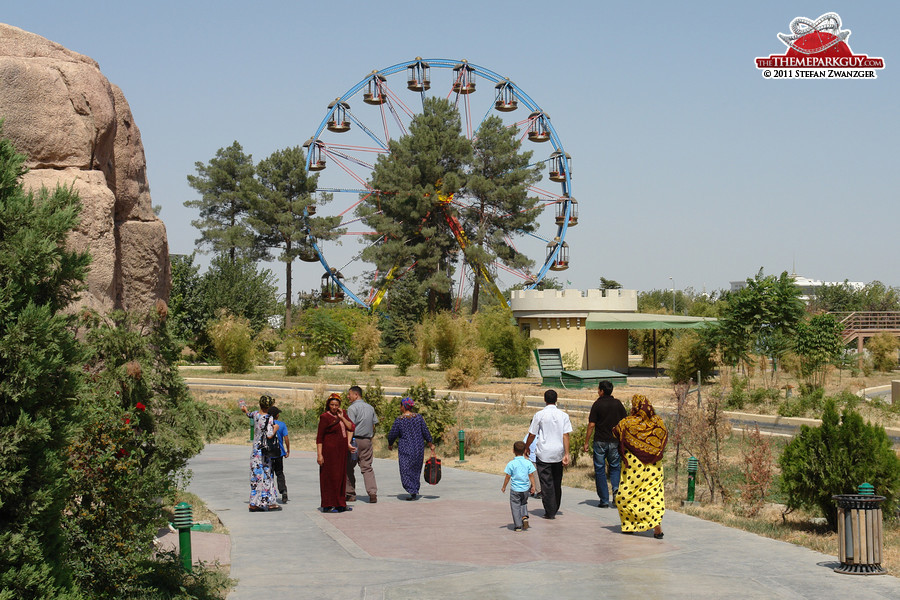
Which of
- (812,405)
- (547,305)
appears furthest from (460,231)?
(812,405)

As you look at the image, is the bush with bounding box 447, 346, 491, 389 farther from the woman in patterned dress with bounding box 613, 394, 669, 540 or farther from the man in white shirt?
the woman in patterned dress with bounding box 613, 394, 669, 540

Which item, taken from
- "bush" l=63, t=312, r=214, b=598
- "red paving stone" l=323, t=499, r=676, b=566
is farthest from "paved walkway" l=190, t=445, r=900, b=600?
"bush" l=63, t=312, r=214, b=598

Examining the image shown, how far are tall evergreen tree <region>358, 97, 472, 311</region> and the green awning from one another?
52.1 feet

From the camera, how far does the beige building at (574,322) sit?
43.1 meters

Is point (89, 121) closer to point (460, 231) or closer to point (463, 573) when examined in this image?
point (463, 573)

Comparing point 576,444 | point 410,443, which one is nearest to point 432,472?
point 410,443

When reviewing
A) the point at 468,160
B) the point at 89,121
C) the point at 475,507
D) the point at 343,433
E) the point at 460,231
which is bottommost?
the point at 475,507

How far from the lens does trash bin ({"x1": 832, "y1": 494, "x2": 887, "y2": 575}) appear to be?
7945 millimetres

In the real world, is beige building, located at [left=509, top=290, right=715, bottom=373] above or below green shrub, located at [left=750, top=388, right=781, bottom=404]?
above

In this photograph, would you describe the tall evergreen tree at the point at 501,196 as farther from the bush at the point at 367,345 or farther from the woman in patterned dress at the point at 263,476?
the woman in patterned dress at the point at 263,476

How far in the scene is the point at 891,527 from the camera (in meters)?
10.4

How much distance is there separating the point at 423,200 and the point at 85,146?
164ft

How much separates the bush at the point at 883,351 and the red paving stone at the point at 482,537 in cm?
4100

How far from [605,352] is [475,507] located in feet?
108
